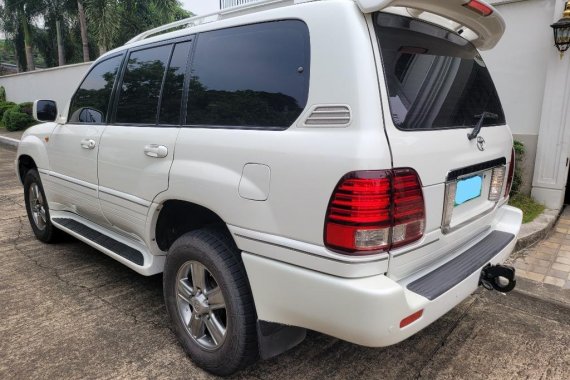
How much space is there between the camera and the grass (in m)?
4.87

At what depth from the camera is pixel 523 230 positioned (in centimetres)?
446

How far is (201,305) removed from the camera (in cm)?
244

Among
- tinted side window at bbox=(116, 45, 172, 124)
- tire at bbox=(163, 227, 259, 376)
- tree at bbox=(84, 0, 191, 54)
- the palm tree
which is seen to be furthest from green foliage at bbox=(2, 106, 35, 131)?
tire at bbox=(163, 227, 259, 376)

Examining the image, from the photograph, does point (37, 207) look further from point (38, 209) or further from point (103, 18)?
point (103, 18)

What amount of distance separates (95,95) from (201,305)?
2026mm

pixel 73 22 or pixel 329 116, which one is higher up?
pixel 73 22

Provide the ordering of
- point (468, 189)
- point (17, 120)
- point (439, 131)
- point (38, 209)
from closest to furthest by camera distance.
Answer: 1. point (439, 131)
2. point (468, 189)
3. point (38, 209)
4. point (17, 120)

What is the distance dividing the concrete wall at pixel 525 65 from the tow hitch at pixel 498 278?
3631 millimetres

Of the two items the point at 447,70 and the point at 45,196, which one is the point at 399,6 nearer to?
the point at 447,70

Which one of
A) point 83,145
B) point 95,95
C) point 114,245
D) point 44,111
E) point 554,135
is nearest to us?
point 114,245

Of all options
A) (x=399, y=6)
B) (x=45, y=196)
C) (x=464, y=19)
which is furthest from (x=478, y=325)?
(x=45, y=196)

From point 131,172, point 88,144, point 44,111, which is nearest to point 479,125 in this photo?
point 131,172

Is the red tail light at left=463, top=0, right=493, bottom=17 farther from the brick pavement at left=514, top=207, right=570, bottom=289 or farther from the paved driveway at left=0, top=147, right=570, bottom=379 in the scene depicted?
the brick pavement at left=514, top=207, right=570, bottom=289

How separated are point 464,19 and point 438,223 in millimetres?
1145
